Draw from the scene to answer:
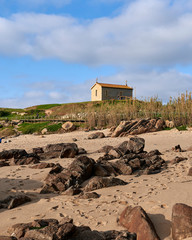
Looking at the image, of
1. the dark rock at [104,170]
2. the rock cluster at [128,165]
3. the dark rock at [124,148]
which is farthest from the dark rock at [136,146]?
the dark rock at [104,170]

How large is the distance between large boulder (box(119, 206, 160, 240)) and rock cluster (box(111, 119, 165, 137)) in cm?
1199

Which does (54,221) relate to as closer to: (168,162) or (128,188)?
(128,188)

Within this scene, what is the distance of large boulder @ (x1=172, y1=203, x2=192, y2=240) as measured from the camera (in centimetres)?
318

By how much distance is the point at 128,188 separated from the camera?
5.31m

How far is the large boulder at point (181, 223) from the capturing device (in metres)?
Result: 3.18

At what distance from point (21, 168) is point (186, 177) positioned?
199 inches

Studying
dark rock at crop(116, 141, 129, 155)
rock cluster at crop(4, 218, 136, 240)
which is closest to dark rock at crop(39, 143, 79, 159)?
dark rock at crop(116, 141, 129, 155)

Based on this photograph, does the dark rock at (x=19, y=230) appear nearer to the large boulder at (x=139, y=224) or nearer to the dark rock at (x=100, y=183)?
the large boulder at (x=139, y=224)

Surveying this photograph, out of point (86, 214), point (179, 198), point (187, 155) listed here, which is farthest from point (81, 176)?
point (187, 155)

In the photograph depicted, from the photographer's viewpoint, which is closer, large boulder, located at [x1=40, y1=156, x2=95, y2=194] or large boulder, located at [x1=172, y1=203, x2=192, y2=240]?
large boulder, located at [x1=172, y1=203, x2=192, y2=240]

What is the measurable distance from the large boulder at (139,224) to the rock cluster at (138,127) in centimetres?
1199

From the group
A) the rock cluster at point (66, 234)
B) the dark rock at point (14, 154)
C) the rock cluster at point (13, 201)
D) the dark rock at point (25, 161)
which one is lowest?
the rock cluster at point (13, 201)

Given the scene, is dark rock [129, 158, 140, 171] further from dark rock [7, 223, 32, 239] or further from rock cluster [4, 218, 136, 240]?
dark rock [7, 223, 32, 239]

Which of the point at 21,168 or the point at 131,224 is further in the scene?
the point at 21,168
